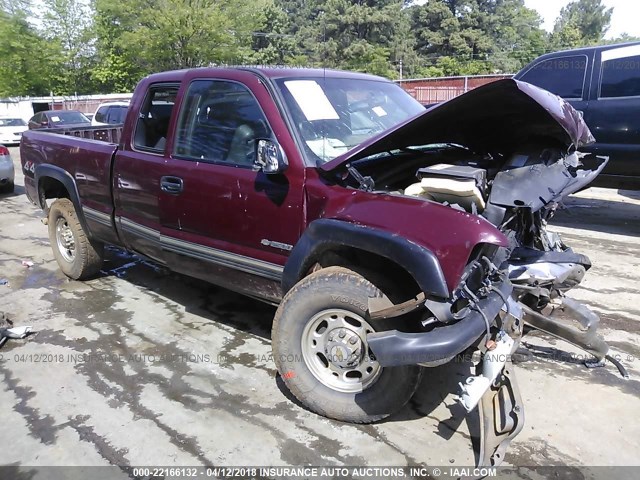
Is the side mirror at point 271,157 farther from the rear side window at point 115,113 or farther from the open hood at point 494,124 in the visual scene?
the rear side window at point 115,113

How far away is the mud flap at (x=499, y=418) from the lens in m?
2.52

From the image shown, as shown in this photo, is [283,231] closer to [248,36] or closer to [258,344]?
[258,344]

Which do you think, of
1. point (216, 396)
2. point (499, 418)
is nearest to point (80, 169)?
point (216, 396)

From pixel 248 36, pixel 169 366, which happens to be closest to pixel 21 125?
pixel 248 36

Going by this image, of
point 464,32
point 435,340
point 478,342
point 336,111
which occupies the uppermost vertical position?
point 464,32

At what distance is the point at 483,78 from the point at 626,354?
53.4 feet

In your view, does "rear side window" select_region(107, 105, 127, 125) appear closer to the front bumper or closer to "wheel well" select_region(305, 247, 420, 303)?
"wheel well" select_region(305, 247, 420, 303)

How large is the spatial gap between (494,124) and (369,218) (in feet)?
3.40

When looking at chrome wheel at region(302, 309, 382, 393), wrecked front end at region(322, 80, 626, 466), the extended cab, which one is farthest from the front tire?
the extended cab

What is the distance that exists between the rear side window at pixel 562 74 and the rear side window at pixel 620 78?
0.28m

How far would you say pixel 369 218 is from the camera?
279cm

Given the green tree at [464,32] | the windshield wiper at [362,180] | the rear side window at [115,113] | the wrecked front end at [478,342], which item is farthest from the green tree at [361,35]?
the wrecked front end at [478,342]

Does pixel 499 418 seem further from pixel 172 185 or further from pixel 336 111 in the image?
pixel 172 185

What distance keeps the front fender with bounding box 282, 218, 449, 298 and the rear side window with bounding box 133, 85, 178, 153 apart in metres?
1.82
